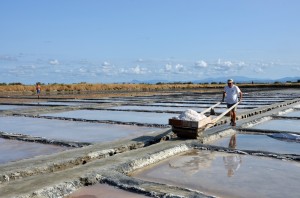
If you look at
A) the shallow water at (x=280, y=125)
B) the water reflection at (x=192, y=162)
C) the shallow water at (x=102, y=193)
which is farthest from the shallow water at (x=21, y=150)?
the shallow water at (x=280, y=125)

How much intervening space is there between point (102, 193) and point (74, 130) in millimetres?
4280

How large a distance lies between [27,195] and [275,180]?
249 centimetres

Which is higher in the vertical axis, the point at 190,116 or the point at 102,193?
the point at 190,116

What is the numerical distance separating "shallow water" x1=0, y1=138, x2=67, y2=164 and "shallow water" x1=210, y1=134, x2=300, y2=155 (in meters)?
2.62

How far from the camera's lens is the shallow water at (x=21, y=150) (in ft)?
16.9

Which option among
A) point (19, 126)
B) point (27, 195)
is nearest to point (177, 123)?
point (27, 195)

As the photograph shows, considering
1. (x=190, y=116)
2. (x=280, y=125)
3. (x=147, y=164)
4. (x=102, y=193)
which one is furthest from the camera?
(x=280, y=125)

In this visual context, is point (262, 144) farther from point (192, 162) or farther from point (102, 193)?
point (102, 193)

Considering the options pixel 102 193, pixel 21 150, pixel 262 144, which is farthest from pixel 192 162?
pixel 21 150

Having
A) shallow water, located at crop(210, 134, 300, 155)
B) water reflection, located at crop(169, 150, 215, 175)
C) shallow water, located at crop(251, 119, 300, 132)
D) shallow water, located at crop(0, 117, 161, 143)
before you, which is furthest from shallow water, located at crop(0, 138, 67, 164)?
shallow water, located at crop(251, 119, 300, 132)

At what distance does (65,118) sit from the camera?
9.91 meters

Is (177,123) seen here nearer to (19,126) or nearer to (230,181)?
(230,181)

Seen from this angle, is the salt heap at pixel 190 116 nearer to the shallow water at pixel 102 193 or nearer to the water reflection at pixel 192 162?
the water reflection at pixel 192 162

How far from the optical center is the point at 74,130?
767 centimetres
